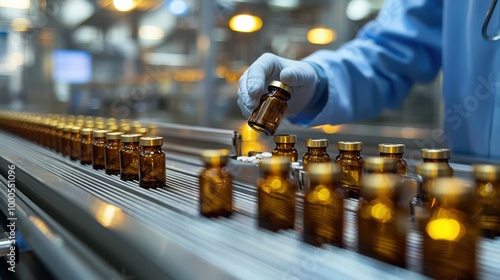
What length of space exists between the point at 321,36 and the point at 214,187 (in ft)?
11.5

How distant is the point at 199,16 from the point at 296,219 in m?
3.43

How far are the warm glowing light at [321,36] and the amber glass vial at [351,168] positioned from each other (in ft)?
10.8

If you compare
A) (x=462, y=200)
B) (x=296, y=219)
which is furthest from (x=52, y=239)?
(x=462, y=200)

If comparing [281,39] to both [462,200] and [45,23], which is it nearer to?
[45,23]

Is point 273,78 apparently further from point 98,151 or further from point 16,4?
point 16,4

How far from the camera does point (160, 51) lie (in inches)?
225

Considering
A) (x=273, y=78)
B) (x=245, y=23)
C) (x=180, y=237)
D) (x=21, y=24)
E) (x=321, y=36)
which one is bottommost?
(x=180, y=237)

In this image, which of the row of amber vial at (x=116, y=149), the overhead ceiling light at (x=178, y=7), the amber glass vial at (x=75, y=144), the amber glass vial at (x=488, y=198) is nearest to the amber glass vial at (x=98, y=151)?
the row of amber vial at (x=116, y=149)

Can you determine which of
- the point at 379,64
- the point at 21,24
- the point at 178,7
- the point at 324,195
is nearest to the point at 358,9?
the point at 178,7

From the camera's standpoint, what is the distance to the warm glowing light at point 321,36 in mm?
4031

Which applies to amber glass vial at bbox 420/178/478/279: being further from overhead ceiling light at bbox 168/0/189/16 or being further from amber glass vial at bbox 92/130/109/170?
overhead ceiling light at bbox 168/0/189/16

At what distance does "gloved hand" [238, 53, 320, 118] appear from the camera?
114cm

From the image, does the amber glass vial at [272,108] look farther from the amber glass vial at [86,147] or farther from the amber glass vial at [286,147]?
the amber glass vial at [86,147]

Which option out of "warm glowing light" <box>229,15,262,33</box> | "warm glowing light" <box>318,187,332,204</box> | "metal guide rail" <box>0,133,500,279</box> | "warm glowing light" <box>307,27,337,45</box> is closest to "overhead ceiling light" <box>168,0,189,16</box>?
"warm glowing light" <box>229,15,262,33</box>
